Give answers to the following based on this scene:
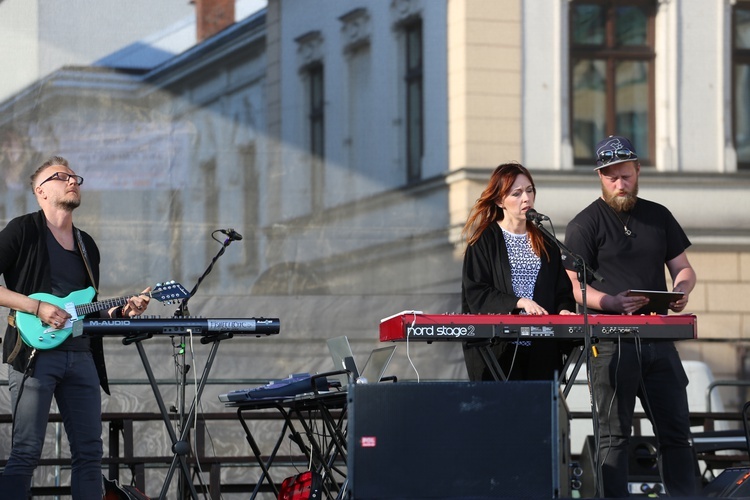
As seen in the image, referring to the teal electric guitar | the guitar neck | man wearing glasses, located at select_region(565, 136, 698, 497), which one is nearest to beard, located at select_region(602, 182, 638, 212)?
man wearing glasses, located at select_region(565, 136, 698, 497)

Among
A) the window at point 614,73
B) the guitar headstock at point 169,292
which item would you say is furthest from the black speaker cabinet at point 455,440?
the window at point 614,73

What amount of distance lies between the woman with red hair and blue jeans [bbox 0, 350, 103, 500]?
1.54 m

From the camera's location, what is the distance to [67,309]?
17.3ft

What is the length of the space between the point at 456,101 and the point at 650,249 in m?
2.99

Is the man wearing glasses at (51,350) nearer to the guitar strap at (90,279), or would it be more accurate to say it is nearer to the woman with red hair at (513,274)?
the guitar strap at (90,279)

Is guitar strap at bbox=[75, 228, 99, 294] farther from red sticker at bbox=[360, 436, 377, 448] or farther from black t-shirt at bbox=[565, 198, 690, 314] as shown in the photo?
black t-shirt at bbox=[565, 198, 690, 314]

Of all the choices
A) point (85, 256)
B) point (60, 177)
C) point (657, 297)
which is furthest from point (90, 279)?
point (657, 297)

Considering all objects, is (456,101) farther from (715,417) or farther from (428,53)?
(715,417)

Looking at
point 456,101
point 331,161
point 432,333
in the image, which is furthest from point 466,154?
point 432,333

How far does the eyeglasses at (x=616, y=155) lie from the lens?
538cm

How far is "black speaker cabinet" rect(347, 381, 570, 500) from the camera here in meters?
4.14

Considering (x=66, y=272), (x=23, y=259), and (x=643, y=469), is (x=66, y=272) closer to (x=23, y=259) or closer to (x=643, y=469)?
(x=23, y=259)

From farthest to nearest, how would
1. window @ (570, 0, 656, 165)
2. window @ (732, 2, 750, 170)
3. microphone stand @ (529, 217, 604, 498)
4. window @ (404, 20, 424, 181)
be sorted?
1. window @ (570, 0, 656, 165)
2. window @ (732, 2, 750, 170)
3. window @ (404, 20, 424, 181)
4. microphone stand @ (529, 217, 604, 498)

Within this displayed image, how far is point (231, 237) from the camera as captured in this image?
5527 mm
